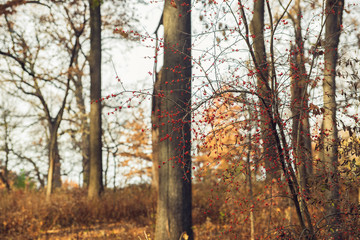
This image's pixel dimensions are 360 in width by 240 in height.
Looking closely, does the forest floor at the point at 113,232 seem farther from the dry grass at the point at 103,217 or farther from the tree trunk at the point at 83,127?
the tree trunk at the point at 83,127

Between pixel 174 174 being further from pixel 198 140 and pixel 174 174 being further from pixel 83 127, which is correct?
pixel 83 127

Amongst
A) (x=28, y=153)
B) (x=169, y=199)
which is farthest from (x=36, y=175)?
(x=169, y=199)

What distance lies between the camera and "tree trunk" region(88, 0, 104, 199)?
9.90 m

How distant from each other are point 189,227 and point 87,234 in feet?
9.71

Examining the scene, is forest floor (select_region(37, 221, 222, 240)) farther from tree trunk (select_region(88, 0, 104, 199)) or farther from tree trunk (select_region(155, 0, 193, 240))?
tree trunk (select_region(88, 0, 104, 199))

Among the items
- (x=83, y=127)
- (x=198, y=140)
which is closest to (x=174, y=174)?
(x=198, y=140)

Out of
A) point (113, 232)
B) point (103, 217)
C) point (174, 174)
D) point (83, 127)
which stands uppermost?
point (83, 127)

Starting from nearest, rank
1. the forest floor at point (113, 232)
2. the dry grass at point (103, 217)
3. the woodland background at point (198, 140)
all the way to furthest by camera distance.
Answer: the woodland background at point (198, 140), the forest floor at point (113, 232), the dry grass at point (103, 217)

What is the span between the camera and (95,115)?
32.9 feet

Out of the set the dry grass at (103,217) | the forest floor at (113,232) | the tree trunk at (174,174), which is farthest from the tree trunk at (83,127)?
the tree trunk at (174,174)

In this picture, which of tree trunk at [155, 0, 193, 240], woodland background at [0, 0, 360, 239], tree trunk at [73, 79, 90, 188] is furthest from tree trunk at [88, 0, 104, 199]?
tree trunk at [73, 79, 90, 188]

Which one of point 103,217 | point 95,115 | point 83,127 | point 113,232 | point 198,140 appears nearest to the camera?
point 198,140

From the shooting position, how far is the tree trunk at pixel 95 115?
990 centimetres

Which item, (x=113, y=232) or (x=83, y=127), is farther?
(x=83, y=127)
